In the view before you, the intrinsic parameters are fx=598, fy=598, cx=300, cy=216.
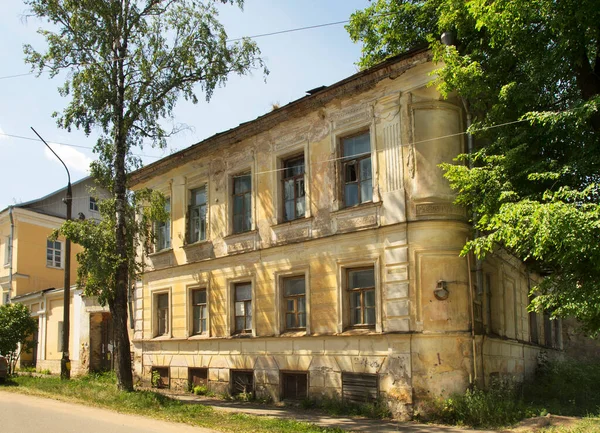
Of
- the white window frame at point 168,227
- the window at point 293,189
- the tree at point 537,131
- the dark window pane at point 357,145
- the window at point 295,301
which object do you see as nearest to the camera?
the tree at point 537,131

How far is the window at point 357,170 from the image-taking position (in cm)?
1435

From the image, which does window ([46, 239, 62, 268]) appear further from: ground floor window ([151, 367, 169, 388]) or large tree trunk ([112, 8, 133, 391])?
large tree trunk ([112, 8, 133, 391])

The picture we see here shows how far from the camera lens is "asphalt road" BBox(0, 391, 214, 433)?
1009 cm

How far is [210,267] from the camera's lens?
1836 centimetres

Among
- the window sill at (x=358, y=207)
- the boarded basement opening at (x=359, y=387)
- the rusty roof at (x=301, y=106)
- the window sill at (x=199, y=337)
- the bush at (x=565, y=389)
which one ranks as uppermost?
the rusty roof at (x=301, y=106)

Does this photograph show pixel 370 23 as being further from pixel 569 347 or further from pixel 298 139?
pixel 569 347

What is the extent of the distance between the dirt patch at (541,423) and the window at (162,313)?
12.5m

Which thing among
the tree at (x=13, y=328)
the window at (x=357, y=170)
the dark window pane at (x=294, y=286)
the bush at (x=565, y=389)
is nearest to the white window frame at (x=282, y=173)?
the window at (x=357, y=170)

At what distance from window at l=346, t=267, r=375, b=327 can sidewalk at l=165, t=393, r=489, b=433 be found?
7.44ft

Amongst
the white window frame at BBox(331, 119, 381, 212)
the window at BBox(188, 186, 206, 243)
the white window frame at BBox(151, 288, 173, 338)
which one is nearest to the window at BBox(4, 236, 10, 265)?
the white window frame at BBox(151, 288, 173, 338)

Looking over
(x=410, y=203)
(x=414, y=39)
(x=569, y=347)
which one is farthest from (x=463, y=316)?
(x=569, y=347)

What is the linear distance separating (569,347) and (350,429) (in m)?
18.5

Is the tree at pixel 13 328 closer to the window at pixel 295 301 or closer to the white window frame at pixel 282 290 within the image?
the white window frame at pixel 282 290

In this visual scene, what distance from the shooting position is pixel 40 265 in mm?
32406
